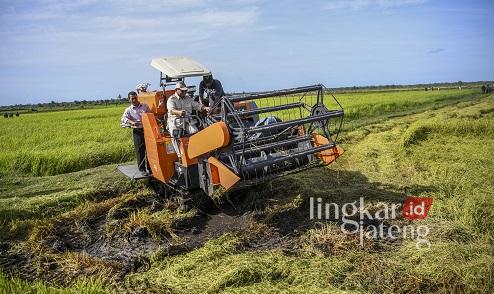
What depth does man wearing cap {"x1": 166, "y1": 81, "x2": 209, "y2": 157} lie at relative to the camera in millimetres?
6773

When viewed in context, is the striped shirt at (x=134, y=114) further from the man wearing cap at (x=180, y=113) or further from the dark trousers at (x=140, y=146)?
the man wearing cap at (x=180, y=113)

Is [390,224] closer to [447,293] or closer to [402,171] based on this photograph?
[447,293]

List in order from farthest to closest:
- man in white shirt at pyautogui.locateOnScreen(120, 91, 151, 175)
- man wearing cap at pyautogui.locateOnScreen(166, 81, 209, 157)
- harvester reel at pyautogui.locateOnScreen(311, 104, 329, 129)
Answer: man in white shirt at pyautogui.locateOnScreen(120, 91, 151, 175) < man wearing cap at pyautogui.locateOnScreen(166, 81, 209, 157) < harvester reel at pyautogui.locateOnScreen(311, 104, 329, 129)

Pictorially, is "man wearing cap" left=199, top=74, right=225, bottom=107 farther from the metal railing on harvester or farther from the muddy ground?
the muddy ground

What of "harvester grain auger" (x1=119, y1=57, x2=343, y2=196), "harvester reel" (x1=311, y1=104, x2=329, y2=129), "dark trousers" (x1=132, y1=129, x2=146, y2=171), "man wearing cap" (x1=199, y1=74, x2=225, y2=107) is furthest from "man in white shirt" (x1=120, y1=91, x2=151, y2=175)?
"harvester reel" (x1=311, y1=104, x2=329, y2=129)

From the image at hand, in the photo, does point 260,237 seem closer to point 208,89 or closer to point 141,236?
point 141,236

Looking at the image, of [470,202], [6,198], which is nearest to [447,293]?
[470,202]

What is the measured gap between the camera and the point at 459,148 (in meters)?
10.3

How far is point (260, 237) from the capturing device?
5906 mm

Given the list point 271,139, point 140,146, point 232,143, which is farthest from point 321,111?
point 140,146

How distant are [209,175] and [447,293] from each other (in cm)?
337

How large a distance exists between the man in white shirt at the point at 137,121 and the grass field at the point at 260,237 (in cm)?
67

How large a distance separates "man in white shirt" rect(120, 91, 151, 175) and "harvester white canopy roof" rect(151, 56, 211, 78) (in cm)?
84

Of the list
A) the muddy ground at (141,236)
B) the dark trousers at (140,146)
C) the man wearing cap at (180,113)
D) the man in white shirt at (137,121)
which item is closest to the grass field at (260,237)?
the muddy ground at (141,236)
